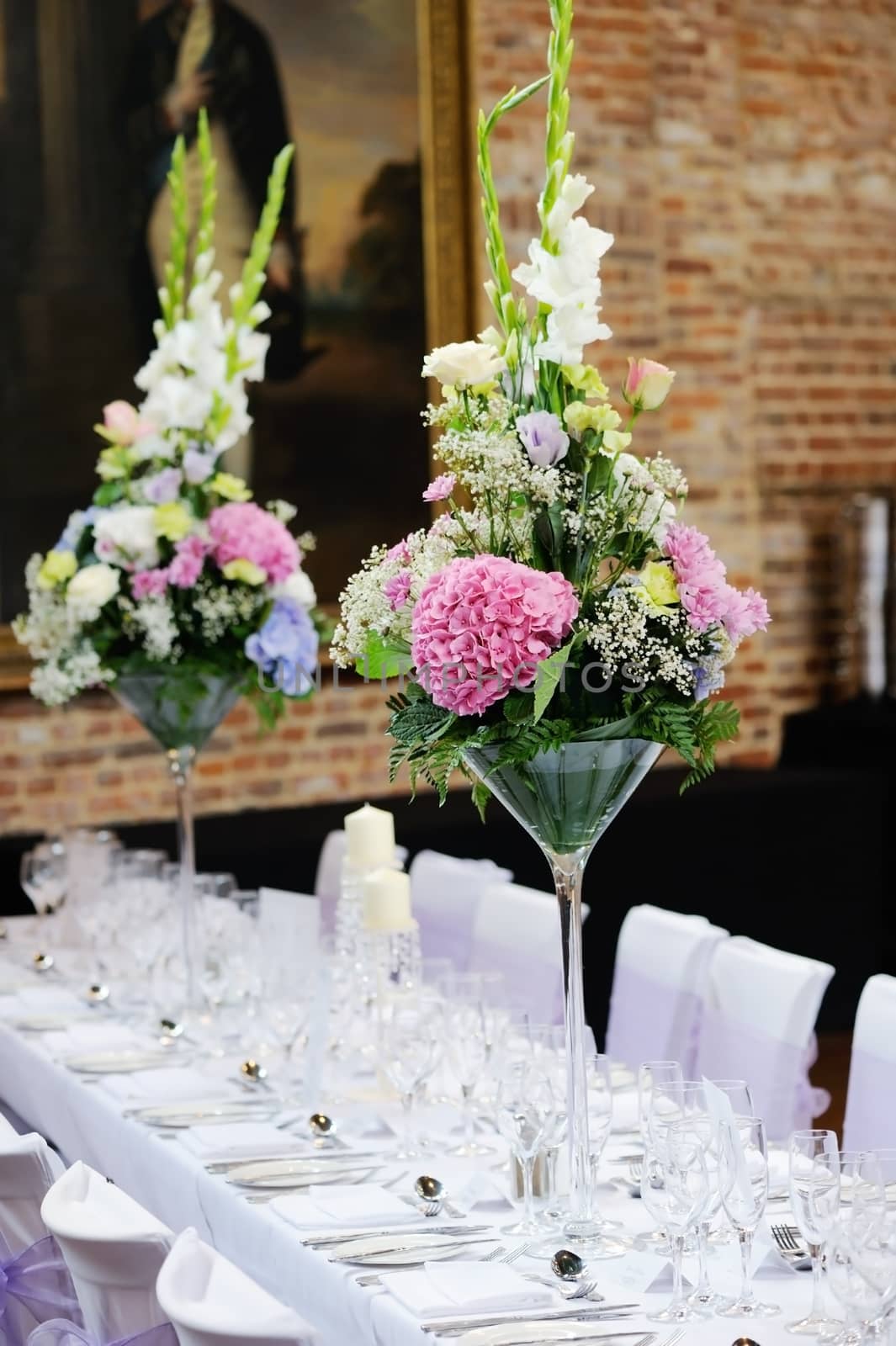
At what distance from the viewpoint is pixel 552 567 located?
2.40 m

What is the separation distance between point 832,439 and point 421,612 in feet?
20.9

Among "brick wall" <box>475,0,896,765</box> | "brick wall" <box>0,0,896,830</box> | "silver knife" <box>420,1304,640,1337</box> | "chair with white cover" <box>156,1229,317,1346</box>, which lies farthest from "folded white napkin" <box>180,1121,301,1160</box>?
"brick wall" <box>475,0,896,765</box>

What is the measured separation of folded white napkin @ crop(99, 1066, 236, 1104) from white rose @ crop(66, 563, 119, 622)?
1027mm

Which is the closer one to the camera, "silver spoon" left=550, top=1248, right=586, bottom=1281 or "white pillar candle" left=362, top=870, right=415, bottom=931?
"silver spoon" left=550, top=1248, right=586, bottom=1281

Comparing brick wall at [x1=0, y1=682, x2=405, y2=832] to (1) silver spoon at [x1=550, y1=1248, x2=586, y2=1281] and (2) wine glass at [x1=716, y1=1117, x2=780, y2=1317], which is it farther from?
(2) wine glass at [x1=716, y1=1117, x2=780, y2=1317]

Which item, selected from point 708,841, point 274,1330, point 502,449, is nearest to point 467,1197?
point 274,1330

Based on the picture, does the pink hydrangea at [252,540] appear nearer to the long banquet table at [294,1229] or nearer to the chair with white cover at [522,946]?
the chair with white cover at [522,946]

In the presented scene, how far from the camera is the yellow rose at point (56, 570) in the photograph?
13.2 feet

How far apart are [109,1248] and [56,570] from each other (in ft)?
7.05

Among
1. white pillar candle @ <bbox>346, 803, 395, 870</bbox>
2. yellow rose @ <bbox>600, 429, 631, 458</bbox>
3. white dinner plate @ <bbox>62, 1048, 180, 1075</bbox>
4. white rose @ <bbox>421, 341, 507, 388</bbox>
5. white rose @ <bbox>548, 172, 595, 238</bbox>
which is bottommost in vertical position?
white dinner plate @ <bbox>62, 1048, 180, 1075</bbox>

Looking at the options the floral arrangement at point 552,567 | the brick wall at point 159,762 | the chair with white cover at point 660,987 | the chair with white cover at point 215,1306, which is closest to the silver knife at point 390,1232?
the chair with white cover at point 215,1306

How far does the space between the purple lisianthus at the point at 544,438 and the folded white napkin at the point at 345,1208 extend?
1.00 metres

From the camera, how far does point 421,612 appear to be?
91.7 inches

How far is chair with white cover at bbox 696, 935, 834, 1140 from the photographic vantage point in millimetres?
3404
